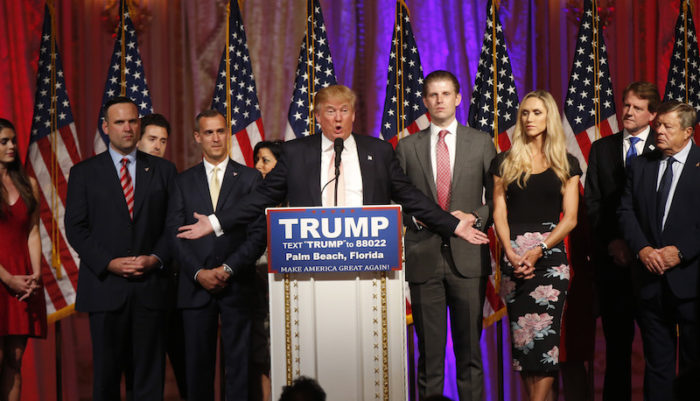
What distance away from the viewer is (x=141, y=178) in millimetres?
3936

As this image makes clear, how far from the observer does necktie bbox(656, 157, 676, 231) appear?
143 inches

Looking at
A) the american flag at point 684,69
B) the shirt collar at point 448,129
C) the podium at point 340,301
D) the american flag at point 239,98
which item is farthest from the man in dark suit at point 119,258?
the american flag at point 684,69

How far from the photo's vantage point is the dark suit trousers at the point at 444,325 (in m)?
3.66

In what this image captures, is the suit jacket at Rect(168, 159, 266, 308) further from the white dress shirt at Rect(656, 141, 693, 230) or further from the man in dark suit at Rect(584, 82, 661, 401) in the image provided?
the white dress shirt at Rect(656, 141, 693, 230)

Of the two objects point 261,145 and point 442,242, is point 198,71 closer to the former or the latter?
point 261,145

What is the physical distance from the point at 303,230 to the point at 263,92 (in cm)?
269

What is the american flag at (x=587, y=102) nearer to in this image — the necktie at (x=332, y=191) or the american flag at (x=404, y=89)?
the american flag at (x=404, y=89)

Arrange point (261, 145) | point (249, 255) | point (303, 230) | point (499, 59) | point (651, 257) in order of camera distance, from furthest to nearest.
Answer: point (499, 59) < point (261, 145) < point (249, 255) < point (651, 257) < point (303, 230)

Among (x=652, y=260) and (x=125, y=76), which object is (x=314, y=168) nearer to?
(x=652, y=260)

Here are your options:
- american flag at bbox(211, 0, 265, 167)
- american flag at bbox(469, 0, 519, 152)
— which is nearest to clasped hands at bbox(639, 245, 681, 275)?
american flag at bbox(469, 0, 519, 152)

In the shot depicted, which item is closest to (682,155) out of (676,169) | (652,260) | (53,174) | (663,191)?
(676,169)

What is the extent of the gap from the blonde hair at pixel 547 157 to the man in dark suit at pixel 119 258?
6.06ft

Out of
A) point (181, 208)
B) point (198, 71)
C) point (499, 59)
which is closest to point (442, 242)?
point (181, 208)

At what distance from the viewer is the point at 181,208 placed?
392 cm
